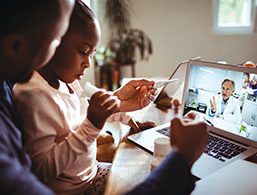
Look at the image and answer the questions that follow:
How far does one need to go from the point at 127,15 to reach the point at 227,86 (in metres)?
2.90

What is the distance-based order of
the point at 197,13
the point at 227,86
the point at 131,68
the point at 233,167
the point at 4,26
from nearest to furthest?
the point at 4,26
the point at 233,167
the point at 227,86
the point at 197,13
the point at 131,68

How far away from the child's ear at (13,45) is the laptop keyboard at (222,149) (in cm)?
70

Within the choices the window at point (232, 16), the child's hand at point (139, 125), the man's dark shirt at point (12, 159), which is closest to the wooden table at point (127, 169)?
the child's hand at point (139, 125)

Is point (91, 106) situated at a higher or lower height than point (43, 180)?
higher

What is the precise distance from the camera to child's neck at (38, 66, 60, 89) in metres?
0.87

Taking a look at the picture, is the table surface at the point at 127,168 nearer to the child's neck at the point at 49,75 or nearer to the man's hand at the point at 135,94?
the man's hand at the point at 135,94

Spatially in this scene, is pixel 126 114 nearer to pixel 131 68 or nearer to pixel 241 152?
pixel 241 152

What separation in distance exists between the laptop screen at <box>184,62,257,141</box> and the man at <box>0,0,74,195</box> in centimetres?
69

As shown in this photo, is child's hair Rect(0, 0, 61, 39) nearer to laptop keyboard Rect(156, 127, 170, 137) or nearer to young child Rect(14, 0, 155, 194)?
young child Rect(14, 0, 155, 194)

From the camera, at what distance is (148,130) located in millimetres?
1218

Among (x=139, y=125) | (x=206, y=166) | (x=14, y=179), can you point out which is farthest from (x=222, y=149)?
(x=14, y=179)

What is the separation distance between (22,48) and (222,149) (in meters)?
0.75

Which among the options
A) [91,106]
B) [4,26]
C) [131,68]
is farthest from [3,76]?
[131,68]

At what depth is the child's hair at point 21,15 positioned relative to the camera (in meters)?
0.52
